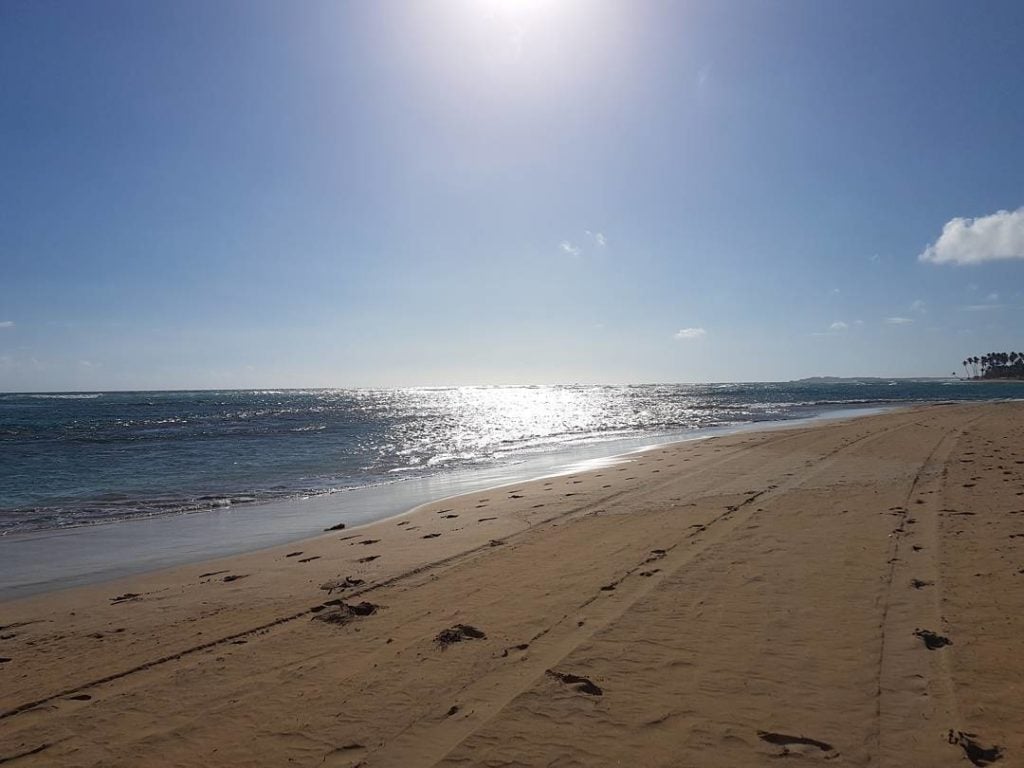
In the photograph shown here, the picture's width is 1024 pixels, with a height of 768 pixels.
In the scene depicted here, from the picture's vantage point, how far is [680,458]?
62.6 ft

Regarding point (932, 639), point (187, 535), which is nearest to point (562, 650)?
point (932, 639)

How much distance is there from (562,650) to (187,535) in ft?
31.4

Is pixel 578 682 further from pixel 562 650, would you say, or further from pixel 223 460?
pixel 223 460

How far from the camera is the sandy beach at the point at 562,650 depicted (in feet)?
12.3

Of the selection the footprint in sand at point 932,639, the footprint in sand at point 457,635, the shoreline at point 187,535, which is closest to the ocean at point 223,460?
the shoreline at point 187,535

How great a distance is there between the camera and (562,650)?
496 centimetres

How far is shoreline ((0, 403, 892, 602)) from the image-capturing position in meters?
9.05


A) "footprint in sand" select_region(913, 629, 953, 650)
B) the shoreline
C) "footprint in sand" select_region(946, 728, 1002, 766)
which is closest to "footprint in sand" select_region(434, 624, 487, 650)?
"footprint in sand" select_region(946, 728, 1002, 766)

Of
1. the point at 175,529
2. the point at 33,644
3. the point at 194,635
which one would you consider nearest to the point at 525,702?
the point at 194,635

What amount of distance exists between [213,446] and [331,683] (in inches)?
1117

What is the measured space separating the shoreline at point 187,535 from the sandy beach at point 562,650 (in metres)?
0.87

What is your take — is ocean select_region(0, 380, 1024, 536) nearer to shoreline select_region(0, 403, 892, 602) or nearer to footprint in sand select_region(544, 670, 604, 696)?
shoreline select_region(0, 403, 892, 602)

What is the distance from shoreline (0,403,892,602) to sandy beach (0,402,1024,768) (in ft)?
2.85

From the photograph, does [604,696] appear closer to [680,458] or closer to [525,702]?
[525,702]
